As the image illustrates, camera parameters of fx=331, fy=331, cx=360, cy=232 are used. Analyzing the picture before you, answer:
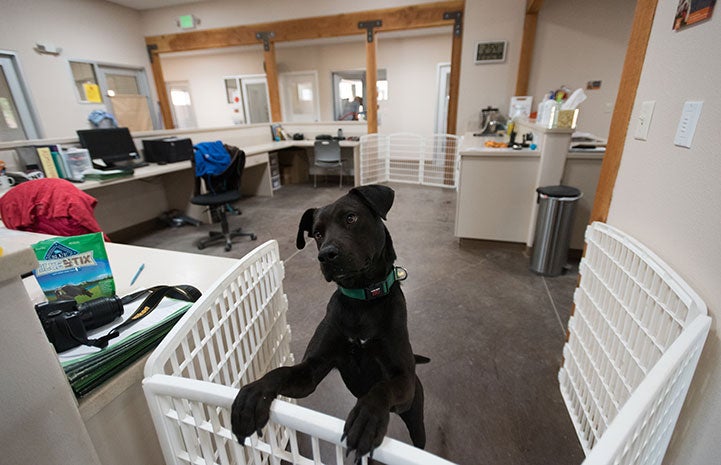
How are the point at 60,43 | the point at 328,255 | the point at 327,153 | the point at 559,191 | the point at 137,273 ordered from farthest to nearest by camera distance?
1. the point at 327,153
2. the point at 60,43
3. the point at 559,191
4. the point at 137,273
5. the point at 328,255

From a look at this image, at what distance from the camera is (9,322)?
0.49 meters

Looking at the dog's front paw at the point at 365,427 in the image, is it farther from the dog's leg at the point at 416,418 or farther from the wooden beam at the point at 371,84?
the wooden beam at the point at 371,84

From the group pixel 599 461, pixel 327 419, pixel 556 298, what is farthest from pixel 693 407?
pixel 556 298

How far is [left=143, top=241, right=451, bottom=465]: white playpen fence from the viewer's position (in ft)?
1.81

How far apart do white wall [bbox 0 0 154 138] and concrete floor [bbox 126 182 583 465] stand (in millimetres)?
3275

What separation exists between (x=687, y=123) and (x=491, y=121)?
451 centimetres

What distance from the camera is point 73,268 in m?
0.94

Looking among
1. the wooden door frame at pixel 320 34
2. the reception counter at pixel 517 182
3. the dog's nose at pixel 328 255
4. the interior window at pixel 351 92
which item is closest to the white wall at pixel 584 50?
the wooden door frame at pixel 320 34

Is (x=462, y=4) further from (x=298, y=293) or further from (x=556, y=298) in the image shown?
(x=298, y=293)

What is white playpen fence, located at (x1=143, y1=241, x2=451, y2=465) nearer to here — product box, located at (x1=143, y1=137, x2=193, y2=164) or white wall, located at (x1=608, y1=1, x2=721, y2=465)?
white wall, located at (x1=608, y1=1, x2=721, y2=465)

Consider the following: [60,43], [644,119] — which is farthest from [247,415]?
[60,43]

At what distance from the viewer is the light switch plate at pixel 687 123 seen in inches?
35.5

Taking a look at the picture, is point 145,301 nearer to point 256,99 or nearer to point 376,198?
point 376,198

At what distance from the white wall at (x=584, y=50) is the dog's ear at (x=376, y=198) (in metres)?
5.26
